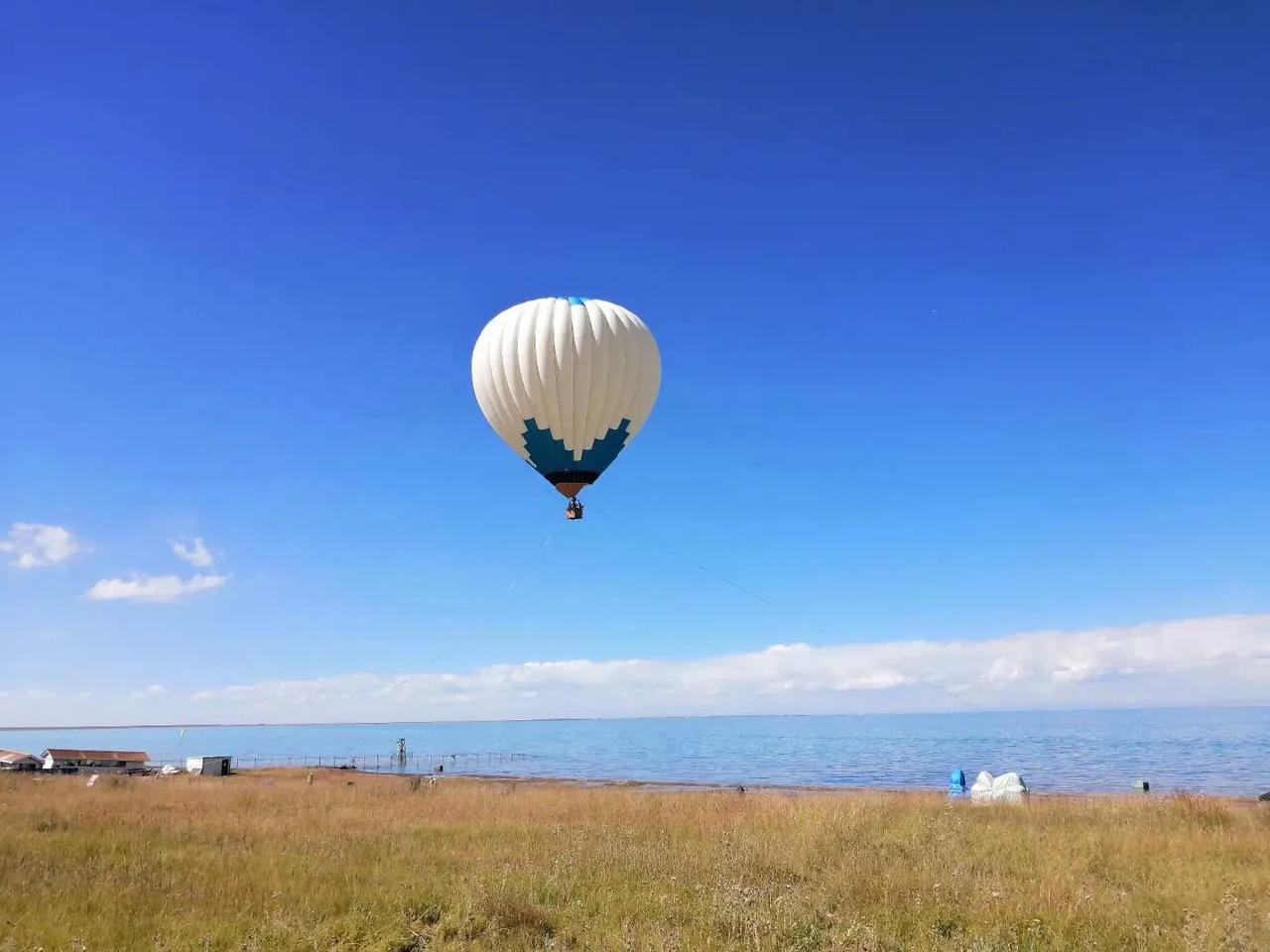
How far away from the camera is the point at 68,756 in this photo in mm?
49969

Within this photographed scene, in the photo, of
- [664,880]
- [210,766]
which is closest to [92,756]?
[210,766]

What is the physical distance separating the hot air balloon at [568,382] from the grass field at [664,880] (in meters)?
8.16

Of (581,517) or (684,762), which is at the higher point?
(581,517)

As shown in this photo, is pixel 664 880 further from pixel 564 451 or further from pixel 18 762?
pixel 18 762

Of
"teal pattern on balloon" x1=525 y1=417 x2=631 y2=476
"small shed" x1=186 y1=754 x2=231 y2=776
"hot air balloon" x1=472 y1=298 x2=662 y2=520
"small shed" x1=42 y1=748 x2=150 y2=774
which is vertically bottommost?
"small shed" x1=186 y1=754 x2=231 y2=776

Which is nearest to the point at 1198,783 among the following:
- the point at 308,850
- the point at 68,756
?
the point at 308,850

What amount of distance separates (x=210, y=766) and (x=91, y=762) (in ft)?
27.4

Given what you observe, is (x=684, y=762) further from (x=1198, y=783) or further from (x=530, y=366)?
(x=530, y=366)

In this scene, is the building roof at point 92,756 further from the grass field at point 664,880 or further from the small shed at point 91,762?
the grass field at point 664,880

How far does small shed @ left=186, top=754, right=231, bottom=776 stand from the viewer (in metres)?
48.1

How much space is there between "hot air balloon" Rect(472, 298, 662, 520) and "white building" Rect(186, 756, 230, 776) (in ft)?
130

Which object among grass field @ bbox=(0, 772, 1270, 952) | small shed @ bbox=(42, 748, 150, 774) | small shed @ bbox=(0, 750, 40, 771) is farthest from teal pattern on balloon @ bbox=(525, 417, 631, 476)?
small shed @ bbox=(0, 750, 40, 771)

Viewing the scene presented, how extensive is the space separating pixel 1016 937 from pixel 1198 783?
39405mm

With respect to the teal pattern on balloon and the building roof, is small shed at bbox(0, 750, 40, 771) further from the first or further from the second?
the teal pattern on balloon
